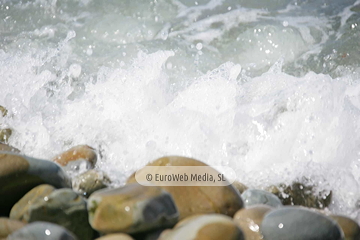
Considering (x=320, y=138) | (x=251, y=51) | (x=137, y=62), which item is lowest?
(x=251, y=51)

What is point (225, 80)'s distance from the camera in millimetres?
3531

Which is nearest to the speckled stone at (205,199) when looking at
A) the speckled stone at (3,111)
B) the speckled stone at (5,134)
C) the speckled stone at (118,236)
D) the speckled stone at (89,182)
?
the speckled stone at (118,236)

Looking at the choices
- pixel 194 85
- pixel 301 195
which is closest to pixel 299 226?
pixel 301 195

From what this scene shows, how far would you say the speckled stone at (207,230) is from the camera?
127 centimetres

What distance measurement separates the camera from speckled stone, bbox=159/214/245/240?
127 centimetres

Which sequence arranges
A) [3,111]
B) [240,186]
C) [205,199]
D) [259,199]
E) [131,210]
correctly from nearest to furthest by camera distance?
[131,210], [205,199], [259,199], [240,186], [3,111]

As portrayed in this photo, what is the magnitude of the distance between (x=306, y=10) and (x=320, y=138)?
3608mm

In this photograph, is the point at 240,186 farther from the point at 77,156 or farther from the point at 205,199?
the point at 77,156

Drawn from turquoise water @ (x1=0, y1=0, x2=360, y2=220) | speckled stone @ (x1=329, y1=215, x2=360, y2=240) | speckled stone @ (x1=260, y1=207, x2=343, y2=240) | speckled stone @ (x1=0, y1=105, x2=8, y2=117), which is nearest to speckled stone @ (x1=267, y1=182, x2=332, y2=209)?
turquoise water @ (x1=0, y1=0, x2=360, y2=220)

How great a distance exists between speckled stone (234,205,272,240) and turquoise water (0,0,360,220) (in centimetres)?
73

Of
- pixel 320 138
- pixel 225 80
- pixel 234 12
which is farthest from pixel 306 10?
pixel 320 138

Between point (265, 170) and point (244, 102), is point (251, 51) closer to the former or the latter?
point (244, 102)

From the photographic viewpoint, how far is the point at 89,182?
204 cm

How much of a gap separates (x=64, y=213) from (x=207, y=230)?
598mm
